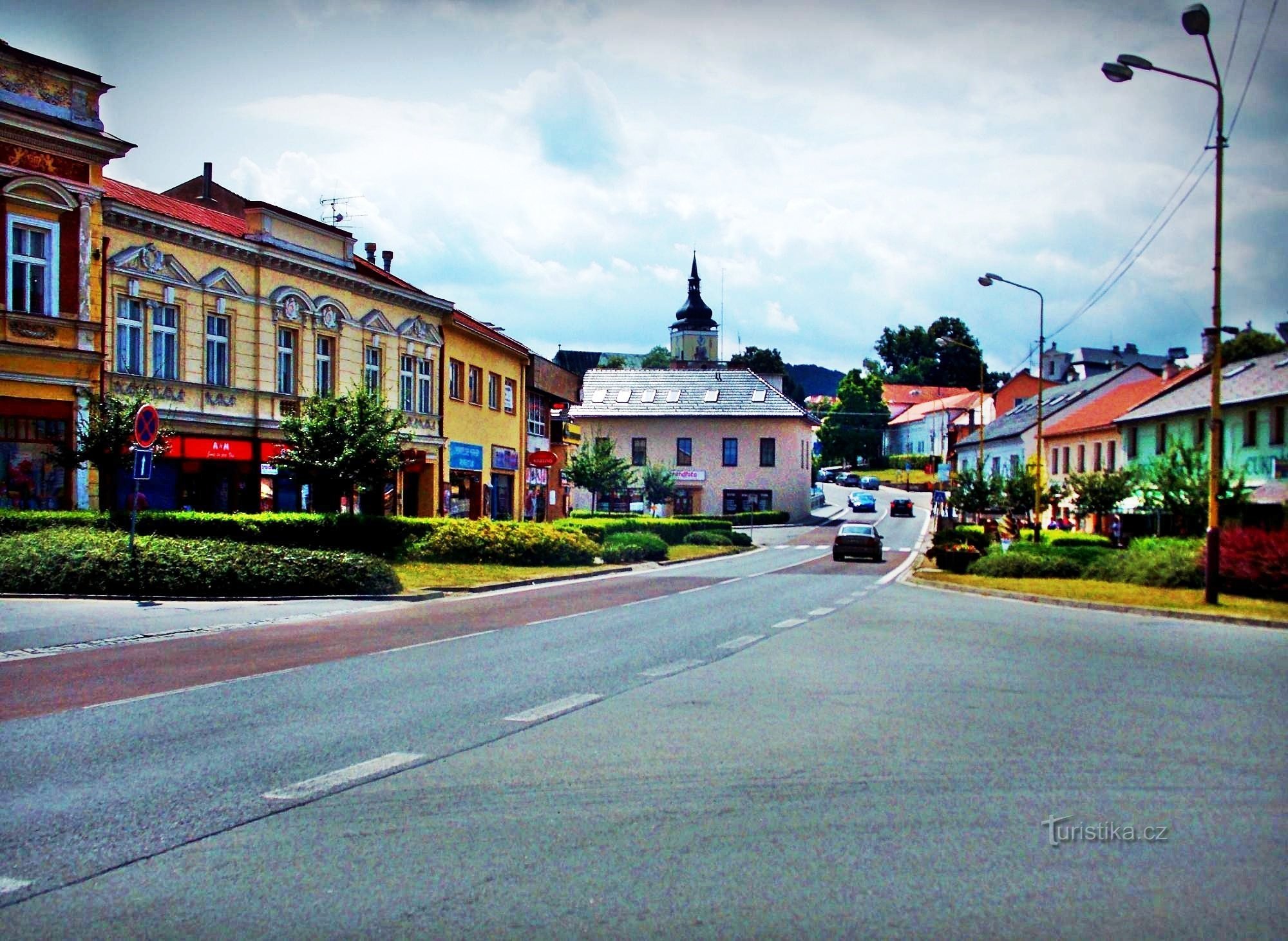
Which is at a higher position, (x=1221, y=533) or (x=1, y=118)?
(x=1, y=118)

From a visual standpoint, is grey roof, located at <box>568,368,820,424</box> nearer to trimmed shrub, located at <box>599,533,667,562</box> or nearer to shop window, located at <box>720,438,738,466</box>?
shop window, located at <box>720,438,738,466</box>

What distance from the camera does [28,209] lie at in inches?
1037

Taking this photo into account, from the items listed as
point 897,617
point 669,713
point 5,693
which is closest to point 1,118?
point 5,693

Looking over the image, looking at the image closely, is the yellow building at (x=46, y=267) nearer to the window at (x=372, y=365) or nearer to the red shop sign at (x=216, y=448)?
the red shop sign at (x=216, y=448)

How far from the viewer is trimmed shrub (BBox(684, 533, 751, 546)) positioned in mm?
52188

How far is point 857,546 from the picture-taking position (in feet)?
148

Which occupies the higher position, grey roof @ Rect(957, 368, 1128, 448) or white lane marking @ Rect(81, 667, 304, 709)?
grey roof @ Rect(957, 368, 1128, 448)

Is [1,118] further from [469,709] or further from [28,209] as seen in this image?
[469,709]

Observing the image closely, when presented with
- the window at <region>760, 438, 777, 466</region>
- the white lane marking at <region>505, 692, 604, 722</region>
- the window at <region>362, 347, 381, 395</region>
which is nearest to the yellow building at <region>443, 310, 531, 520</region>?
the window at <region>362, 347, 381, 395</region>

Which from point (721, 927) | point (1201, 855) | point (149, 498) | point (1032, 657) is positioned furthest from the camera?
point (149, 498)

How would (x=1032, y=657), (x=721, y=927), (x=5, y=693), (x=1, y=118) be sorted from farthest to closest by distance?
(x=1, y=118) → (x=1032, y=657) → (x=5, y=693) → (x=721, y=927)

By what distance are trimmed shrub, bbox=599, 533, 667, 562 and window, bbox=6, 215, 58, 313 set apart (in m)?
17.5

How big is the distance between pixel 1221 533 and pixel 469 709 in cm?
2167

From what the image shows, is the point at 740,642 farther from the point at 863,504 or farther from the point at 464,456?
the point at 863,504
